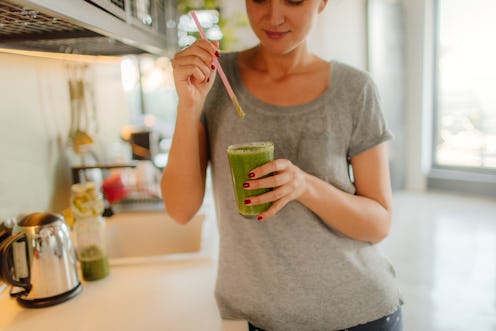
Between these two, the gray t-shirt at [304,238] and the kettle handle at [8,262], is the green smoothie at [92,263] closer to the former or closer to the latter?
the kettle handle at [8,262]

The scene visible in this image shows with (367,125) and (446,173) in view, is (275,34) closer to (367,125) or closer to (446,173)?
(367,125)

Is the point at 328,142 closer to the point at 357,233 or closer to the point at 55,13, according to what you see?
the point at 357,233

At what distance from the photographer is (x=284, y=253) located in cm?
104

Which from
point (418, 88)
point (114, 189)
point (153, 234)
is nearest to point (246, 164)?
point (153, 234)

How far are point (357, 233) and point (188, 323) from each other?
53 centimetres

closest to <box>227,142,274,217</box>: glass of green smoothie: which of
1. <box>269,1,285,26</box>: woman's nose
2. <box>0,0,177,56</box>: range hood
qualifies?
<box>269,1,285,26</box>: woman's nose

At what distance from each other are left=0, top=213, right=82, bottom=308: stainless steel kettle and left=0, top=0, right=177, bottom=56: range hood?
1.83ft

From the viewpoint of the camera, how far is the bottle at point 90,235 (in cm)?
141

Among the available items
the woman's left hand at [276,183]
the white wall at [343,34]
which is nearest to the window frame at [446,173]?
the white wall at [343,34]

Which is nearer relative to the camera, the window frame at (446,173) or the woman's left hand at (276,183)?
the woman's left hand at (276,183)

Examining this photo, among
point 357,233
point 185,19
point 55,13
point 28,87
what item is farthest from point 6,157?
point 185,19

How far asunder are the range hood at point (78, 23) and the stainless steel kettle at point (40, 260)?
556 mm

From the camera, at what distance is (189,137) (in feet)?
3.51

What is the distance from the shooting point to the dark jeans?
1076mm
